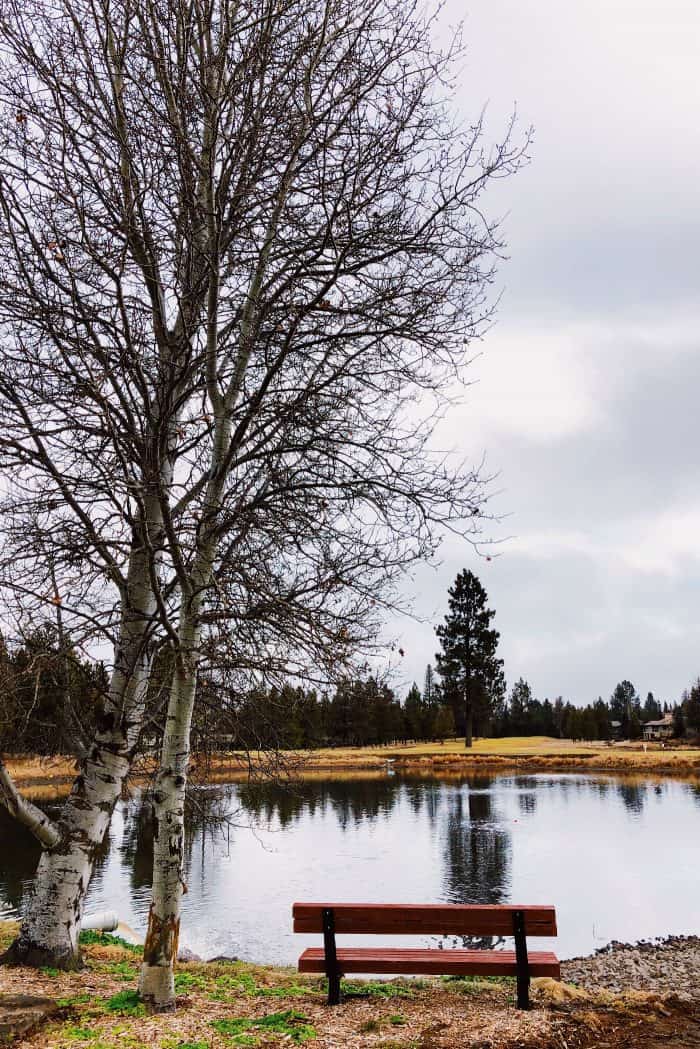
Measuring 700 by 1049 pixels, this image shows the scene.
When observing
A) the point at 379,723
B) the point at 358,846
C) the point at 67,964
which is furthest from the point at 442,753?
the point at 67,964

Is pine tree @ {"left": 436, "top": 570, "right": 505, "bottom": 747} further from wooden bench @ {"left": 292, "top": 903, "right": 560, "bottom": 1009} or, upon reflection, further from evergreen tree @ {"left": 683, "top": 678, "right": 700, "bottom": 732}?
wooden bench @ {"left": 292, "top": 903, "right": 560, "bottom": 1009}

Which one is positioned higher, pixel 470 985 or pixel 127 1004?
pixel 127 1004

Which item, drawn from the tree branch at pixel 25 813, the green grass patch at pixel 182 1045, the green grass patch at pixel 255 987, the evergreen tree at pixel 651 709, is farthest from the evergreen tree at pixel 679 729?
the green grass patch at pixel 182 1045

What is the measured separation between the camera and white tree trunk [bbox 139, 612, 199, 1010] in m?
6.06

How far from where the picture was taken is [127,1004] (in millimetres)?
6102

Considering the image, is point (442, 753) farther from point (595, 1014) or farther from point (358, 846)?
point (595, 1014)

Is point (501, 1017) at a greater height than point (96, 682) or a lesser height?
lesser

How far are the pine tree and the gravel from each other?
2244 inches

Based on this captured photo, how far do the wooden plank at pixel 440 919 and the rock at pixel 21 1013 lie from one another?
2.08 meters

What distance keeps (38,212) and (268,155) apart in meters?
1.88

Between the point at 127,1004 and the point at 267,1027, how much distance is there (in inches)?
43.2

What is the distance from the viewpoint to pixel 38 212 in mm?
6547

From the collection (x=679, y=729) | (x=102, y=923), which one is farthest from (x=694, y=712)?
(x=102, y=923)

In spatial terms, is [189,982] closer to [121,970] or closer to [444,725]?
[121,970]
